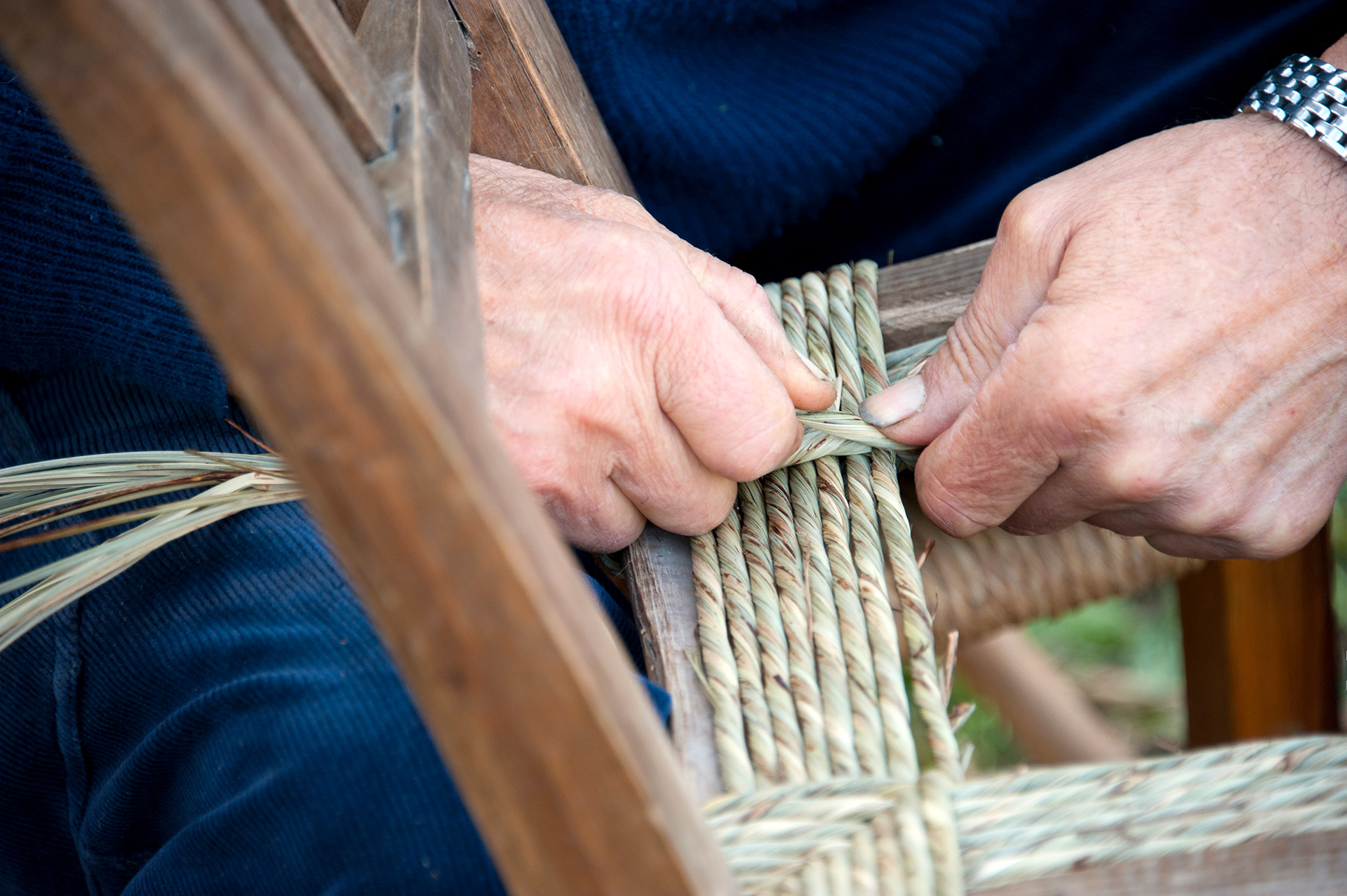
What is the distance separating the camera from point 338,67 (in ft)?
1.07

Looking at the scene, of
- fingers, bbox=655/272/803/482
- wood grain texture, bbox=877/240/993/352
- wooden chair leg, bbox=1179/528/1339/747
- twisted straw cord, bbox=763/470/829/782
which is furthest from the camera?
wooden chair leg, bbox=1179/528/1339/747

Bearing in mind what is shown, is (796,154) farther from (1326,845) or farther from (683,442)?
(1326,845)

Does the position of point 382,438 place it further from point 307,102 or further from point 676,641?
point 676,641

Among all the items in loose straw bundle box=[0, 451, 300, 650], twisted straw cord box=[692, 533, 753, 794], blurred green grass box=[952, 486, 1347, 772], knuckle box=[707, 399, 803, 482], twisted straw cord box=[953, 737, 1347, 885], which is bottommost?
blurred green grass box=[952, 486, 1347, 772]

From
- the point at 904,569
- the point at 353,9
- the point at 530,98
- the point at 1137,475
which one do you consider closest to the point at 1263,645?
the point at 1137,475

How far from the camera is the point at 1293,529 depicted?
58cm

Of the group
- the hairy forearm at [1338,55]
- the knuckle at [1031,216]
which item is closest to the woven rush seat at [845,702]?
the knuckle at [1031,216]

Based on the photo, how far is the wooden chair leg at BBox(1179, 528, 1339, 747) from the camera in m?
0.98

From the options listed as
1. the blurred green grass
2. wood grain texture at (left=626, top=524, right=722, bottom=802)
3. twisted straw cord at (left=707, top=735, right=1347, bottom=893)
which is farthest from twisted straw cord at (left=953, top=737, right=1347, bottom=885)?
the blurred green grass

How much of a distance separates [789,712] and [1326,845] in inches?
8.5

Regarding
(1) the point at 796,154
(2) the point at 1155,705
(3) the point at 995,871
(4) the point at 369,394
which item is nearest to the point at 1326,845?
(3) the point at 995,871

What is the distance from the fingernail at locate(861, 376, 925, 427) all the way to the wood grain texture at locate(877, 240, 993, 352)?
8cm

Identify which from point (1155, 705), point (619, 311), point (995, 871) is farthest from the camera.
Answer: point (1155, 705)

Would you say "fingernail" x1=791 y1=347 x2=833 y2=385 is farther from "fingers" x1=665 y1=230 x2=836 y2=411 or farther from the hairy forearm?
the hairy forearm
